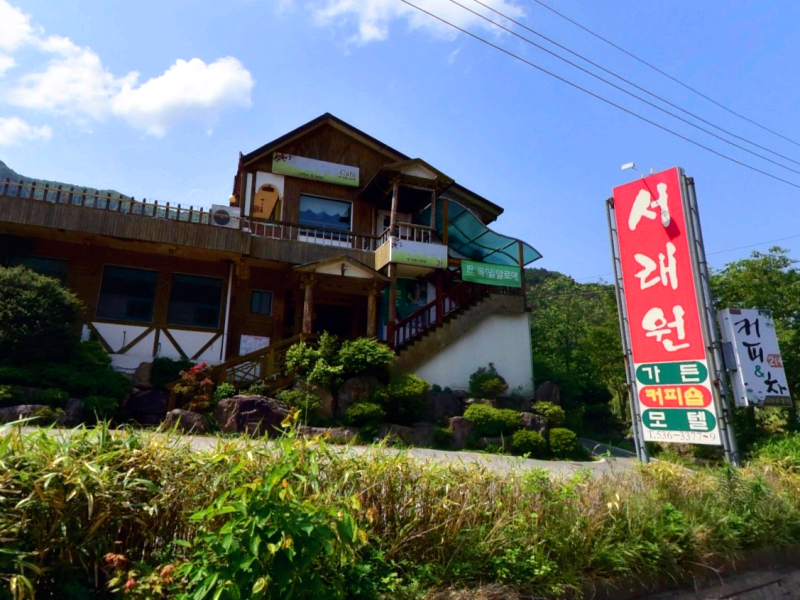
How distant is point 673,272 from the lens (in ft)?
24.8

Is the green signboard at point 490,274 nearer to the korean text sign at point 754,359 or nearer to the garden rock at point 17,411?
the korean text sign at point 754,359

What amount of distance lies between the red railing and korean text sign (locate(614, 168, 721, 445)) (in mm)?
7675

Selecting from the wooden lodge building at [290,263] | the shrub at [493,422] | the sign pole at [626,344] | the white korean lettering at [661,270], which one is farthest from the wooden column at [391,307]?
the white korean lettering at [661,270]

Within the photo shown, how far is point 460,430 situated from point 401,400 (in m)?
1.56

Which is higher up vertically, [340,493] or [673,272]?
[673,272]

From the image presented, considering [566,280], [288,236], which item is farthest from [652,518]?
[566,280]

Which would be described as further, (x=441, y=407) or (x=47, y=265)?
(x=47, y=265)

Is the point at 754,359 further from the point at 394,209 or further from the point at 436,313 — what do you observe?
the point at 394,209

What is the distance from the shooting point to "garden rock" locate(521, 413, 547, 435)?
12.8m

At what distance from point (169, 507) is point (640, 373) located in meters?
6.57

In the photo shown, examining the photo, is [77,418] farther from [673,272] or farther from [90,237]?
[673,272]

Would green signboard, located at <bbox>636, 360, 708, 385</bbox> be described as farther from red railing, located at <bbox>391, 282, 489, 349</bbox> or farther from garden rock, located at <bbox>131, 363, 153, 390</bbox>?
garden rock, located at <bbox>131, 363, 153, 390</bbox>

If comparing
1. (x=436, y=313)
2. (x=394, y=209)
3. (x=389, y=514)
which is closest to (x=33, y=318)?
Result: (x=394, y=209)

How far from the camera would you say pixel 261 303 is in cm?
1650
